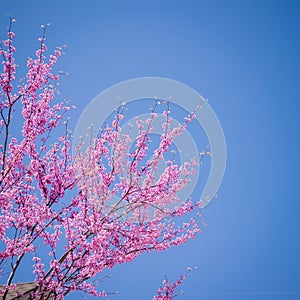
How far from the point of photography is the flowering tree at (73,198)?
1.84 metres

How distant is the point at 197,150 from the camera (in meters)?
4.16

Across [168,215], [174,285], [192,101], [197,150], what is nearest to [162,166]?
[197,150]

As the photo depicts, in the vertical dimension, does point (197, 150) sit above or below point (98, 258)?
above

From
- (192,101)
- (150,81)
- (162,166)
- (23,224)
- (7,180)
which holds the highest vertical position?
(150,81)

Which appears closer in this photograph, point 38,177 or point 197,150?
point 38,177

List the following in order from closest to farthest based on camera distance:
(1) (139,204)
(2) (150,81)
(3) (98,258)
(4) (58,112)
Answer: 1. (3) (98,258)
2. (1) (139,204)
3. (4) (58,112)
4. (2) (150,81)

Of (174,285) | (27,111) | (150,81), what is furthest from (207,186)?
(27,111)

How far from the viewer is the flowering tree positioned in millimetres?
1841

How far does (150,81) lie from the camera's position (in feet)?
14.5

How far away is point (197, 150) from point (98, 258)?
2455mm

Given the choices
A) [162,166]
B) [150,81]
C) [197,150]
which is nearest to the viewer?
[162,166]

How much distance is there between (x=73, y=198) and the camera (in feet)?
6.81

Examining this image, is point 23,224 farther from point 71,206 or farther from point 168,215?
point 168,215

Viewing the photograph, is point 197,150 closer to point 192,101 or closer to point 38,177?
point 192,101
